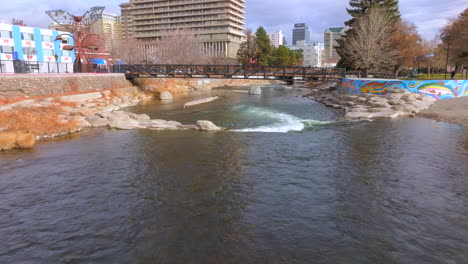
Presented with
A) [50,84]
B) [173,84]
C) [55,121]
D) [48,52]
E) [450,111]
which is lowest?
[55,121]

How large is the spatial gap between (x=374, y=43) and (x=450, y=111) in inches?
1000

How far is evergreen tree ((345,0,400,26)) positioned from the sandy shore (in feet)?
95.8

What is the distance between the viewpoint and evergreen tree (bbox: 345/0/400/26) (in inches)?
2116

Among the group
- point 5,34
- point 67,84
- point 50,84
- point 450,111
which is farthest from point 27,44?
point 450,111

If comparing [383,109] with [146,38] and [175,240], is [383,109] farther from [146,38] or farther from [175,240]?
[146,38]

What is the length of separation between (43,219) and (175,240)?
452cm

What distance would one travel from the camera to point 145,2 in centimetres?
14812

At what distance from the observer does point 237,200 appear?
1047cm

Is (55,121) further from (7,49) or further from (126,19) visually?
(126,19)

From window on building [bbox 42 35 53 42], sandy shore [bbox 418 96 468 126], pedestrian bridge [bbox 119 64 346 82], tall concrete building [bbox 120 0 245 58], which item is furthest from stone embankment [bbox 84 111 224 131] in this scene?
tall concrete building [bbox 120 0 245 58]

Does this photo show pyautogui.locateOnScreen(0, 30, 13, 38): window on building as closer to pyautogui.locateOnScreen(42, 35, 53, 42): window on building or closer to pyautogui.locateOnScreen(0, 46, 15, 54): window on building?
pyautogui.locateOnScreen(0, 46, 15, 54): window on building

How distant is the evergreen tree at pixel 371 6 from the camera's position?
5376 cm

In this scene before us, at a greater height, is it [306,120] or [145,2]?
[145,2]

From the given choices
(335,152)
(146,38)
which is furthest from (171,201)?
(146,38)
